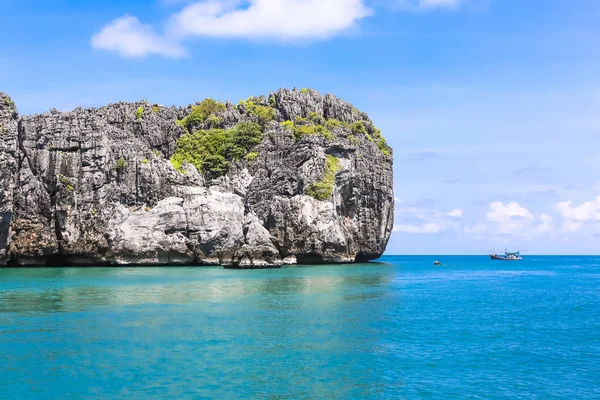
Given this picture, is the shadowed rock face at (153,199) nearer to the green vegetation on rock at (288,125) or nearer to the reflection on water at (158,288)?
the green vegetation on rock at (288,125)

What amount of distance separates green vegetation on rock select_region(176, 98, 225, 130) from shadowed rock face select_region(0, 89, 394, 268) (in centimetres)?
716

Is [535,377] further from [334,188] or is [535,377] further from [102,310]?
[334,188]

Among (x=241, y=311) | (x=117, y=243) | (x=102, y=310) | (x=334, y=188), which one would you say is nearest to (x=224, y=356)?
(x=241, y=311)

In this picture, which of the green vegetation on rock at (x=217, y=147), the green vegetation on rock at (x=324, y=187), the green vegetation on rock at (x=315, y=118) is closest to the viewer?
the green vegetation on rock at (x=324, y=187)

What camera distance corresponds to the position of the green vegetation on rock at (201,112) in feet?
342

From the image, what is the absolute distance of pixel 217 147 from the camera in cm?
9825

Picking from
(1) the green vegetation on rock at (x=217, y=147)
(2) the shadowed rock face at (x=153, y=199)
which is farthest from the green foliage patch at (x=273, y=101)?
(2) the shadowed rock face at (x=153, y=199)

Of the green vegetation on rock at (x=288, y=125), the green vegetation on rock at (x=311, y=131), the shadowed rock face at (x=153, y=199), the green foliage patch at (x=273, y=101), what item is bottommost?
the shadowed rock face at (x=153, y=199)

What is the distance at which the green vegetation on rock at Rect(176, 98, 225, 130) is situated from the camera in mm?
104188

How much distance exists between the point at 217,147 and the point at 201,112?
11.4 metres

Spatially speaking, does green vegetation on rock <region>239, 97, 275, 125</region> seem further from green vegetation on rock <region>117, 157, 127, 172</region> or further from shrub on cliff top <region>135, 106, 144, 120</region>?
green vegetation on rock <region>117, 157, 127, 172</region>

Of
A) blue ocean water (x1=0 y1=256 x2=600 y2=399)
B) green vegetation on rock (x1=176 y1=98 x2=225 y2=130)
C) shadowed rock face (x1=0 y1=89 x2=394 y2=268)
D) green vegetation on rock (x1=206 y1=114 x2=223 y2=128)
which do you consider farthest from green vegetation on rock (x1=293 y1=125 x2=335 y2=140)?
blue ocean water (x1=0 y1=256 x2=600 y2=399)

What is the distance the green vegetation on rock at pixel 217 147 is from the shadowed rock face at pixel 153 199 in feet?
Answer: 5.28

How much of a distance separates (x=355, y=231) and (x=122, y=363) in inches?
3037
